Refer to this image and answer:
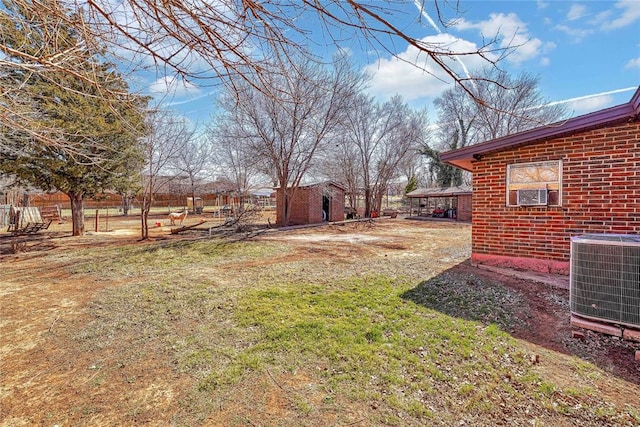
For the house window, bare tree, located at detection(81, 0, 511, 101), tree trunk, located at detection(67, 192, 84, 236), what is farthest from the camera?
tree trunk, located at detection(67, 192, 84, 236)

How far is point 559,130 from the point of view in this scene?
16.1 ft

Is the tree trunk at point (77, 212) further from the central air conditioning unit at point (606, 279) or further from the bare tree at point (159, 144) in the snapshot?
the central air conditioning unit at point (606, 279)

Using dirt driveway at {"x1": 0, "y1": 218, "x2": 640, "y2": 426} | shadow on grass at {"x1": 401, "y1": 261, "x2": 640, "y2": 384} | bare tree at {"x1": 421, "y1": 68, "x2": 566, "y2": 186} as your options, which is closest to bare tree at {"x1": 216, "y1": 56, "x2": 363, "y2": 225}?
dirt driveway at {"x1": 0, "y1": 218, "x2": 640, "y2": 426}

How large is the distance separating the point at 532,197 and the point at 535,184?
9.6 inches

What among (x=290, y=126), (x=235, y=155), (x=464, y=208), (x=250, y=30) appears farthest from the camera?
(x=464, y=208)

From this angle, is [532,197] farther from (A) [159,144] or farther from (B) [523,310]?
(A) [159,144]

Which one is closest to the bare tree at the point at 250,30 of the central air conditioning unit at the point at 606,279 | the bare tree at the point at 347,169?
the central air conditioning unit at the point at 606,279

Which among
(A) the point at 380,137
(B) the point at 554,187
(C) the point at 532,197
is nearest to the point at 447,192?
(A) the point at 380,137

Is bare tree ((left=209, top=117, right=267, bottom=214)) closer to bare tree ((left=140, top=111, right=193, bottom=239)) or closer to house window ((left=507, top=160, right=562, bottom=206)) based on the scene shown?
bare tree ((left=140, top=111, right=193, bottom=239))

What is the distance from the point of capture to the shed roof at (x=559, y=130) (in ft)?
14.2

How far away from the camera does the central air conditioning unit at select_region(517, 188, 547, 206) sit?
17.2 ft

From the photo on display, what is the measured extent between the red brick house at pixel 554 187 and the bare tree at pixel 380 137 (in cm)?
1586

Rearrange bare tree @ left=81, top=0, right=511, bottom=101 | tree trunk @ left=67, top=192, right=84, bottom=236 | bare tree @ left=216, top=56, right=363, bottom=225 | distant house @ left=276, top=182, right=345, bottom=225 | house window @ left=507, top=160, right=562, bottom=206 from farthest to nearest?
distant house @ left=276, top=182, right=345, bottom=225
bare tree @ left=216, top=56, right=363, bottom=225
tree trunk @ left=67, top=192, right=84, bottom=236
house window @ left=507, top=160, right=562, bottom=206
bare tree @ left=81, top=0, right=511, bottom=101

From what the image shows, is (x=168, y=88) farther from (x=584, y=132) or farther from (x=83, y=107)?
(x=83, y=107)
